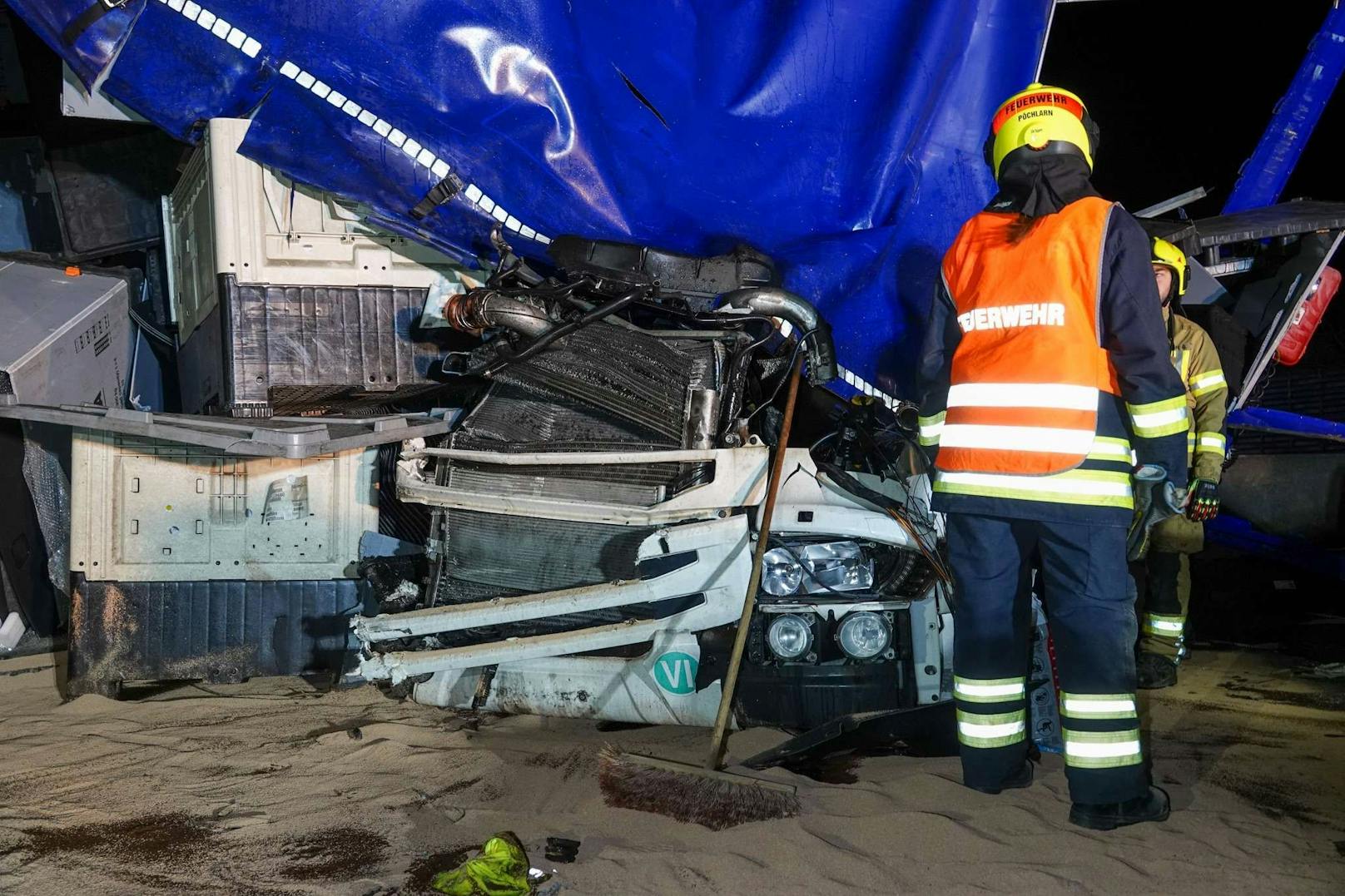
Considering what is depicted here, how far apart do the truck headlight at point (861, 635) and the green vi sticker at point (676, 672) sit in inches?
19.3

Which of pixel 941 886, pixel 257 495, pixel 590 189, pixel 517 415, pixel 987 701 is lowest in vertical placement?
pixel 941 886

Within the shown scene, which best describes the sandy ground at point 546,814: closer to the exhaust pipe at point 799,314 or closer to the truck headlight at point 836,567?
the truck headlight at point 836,567

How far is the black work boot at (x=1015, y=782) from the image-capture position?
2.85m

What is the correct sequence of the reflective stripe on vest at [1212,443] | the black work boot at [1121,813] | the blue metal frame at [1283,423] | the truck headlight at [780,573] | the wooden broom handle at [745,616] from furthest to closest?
the blue metal frame at [1283,423] → the reflective stripe on vest at [1212,443] → the truck headlight at [780,573] → the wooden broom handle at [745,616] → the black work boot at [1121,813]

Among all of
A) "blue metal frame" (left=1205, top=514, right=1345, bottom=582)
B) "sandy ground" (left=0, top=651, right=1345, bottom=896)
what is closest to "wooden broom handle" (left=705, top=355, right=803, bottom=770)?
"sandy ground" (left=0, top=651, right=1345, bottom=896)

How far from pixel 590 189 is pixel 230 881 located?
2437mm

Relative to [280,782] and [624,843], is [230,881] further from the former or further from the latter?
[624,843]

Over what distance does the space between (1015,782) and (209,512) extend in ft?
9.82

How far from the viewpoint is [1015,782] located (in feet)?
9.46

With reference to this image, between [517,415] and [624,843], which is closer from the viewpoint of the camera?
[624,843]

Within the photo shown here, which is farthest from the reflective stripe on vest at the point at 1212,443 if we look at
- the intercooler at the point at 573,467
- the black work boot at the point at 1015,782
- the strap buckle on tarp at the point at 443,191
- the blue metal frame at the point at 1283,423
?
the strap buckle on tarp at the point at 443,191

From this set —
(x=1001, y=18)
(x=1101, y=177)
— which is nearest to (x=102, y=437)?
(x=1001, y=18)

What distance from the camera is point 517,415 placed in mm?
3512

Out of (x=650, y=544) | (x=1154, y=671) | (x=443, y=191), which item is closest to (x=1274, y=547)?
(x=1154, y=671)
